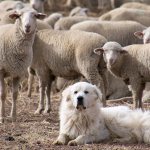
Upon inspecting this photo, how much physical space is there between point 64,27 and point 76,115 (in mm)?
8033

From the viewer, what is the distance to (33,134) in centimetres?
955

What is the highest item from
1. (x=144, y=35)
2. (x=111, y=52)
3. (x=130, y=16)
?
(x=130, y=16)

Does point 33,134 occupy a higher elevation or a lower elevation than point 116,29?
lower

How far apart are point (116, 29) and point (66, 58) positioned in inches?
126

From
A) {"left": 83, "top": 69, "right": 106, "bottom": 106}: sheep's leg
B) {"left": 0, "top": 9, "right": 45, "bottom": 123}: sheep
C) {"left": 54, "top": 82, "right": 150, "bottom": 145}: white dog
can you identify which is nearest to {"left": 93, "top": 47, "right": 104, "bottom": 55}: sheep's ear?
{"left": 83, "top": 69, "right": 106, "bottom": 106}: sheep's leg

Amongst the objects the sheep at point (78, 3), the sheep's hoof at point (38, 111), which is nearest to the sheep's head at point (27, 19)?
the sheep's hoof at point (38, 111)

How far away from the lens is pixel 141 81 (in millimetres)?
11664

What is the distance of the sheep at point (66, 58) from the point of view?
39.0ft

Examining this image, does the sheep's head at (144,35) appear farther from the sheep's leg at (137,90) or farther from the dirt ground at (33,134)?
the dirt ground at (33,134)

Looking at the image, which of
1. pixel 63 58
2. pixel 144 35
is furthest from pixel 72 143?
pixel 144 35

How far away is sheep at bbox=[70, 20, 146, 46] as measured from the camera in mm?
15016

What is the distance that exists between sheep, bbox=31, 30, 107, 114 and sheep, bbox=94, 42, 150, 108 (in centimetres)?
28

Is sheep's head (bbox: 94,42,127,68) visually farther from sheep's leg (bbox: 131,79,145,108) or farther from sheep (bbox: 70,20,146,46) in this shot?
sheep (bbox: 70,20,146,46)

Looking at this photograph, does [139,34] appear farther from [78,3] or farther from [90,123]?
[78,3]
